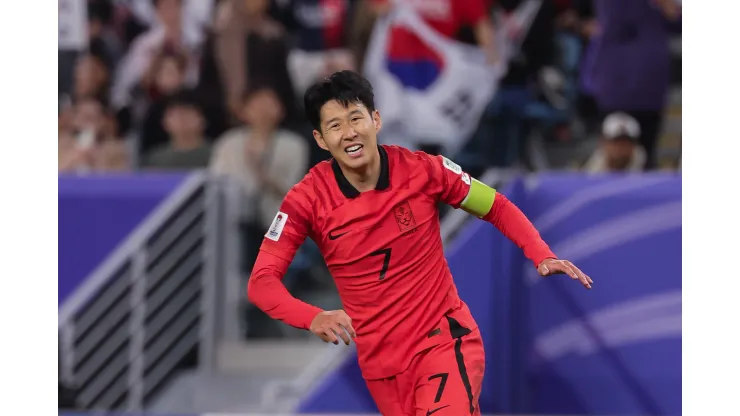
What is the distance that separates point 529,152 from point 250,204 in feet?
6.26

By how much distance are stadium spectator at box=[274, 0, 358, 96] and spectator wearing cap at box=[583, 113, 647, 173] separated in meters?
1.78

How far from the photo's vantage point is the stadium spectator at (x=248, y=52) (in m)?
7.42

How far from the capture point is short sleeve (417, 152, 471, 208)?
405 centimetres

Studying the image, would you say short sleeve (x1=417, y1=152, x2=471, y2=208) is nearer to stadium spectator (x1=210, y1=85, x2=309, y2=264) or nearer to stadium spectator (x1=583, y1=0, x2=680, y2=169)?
stadium spectator (x1=210, y1=85, x2=309, y2=264)

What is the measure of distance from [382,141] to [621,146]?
1.56m

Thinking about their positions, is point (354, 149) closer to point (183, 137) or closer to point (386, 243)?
point (386, 243)

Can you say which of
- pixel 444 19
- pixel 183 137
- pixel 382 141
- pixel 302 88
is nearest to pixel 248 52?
pixel 302 88

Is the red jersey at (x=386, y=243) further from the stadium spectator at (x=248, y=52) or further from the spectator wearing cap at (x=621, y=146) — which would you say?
the stadium spectator at (x=248, y=52)

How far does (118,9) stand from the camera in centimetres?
811

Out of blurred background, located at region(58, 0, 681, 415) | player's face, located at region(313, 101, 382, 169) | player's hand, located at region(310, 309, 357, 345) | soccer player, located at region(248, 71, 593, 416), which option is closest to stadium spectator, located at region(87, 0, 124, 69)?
blurred background, located at region(58, 0, 681, 415)

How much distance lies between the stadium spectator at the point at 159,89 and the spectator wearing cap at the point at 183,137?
0.23ft

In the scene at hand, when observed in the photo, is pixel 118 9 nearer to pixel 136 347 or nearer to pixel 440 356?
pixel 136 347

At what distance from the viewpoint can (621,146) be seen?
6.83 metres

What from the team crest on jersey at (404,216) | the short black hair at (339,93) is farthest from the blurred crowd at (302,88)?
the short black hair at (339,93)
